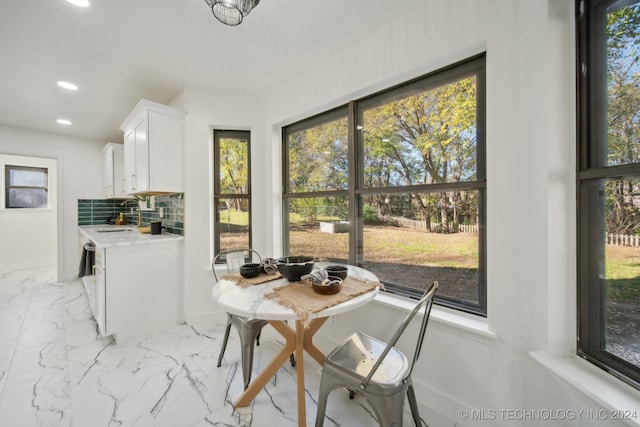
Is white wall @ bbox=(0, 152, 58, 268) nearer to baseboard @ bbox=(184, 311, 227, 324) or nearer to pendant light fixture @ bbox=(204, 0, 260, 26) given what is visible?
baseboard @ bbox=(184, 311, 227, 324)

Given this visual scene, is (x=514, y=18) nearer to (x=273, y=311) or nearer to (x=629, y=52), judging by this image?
(x=629, y=52)

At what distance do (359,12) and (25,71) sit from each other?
298 cm

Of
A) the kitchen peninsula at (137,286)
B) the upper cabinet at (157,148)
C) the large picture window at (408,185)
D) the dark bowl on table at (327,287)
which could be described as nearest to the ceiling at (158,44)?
the upper cabinet at (157,148)

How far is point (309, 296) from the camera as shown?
128 centimetres

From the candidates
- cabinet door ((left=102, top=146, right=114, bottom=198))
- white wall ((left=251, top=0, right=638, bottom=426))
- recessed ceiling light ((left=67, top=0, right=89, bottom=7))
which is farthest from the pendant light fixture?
cabinet door ((left=102, top=146, right=114, bottom=198))

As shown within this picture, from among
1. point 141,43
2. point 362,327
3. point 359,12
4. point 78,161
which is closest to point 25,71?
point 141,43

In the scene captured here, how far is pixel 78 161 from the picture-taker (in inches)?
167

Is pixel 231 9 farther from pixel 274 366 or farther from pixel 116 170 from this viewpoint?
pixel 116 170

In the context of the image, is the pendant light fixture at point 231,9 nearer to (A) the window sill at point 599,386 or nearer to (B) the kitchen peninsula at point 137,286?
(B) the kitchen peninsula at point 137,286

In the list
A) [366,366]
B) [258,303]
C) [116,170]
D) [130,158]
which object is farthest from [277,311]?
[116,170]

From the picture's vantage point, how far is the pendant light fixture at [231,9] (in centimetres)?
129

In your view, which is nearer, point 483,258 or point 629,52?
point 629,52

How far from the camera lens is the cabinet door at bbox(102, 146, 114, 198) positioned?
3945mm

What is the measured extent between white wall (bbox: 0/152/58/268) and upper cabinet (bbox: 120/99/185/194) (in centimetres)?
377
